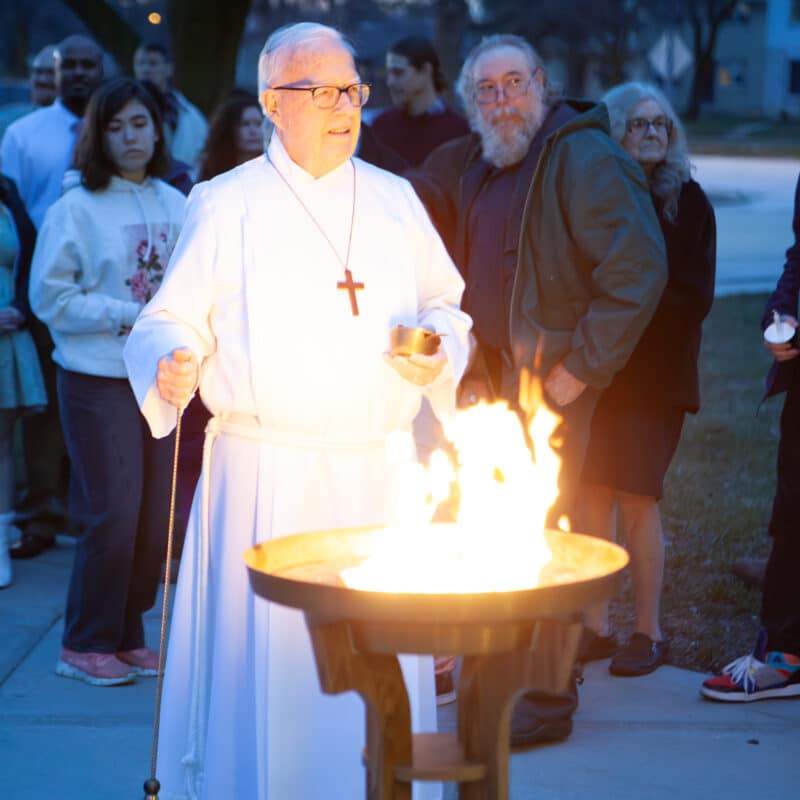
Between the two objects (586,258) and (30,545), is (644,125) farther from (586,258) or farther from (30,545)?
(30,545)

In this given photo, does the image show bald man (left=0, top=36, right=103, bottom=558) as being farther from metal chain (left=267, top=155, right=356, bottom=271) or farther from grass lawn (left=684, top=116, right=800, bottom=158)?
grass lawn (left=684, top=116, right=800, bottom=158)

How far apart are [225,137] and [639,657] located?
120 inches

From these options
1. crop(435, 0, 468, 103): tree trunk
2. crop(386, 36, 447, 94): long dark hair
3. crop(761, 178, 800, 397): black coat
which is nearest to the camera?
crop(761, 178, 800, 397): black coat

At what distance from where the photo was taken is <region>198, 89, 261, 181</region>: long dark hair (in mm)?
7398

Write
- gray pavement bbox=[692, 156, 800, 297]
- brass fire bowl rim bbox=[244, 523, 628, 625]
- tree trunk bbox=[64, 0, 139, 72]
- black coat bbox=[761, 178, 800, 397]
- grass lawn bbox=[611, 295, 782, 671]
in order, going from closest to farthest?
brass fire bowl rim bbox=[244, 523, 628, 625] < black coat bbox=[761, 178, 800, 397] < grass lawn bbox=[611, 295, 782, 671] < tree trunk bbox=[64, 0, 139, 72] < gray pavement bbox=[692, 156, 800, 297]

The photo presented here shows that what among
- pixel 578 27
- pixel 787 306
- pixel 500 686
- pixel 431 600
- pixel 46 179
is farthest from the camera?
pixel 578 27

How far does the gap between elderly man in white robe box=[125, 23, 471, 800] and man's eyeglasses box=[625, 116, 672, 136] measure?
1.77 m

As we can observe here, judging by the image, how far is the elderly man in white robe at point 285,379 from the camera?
403 cm

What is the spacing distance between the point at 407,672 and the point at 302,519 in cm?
48

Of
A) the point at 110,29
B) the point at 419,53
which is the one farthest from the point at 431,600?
the point at 110,29

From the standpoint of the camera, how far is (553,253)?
17.4ft

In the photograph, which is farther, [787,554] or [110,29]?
[110,29]

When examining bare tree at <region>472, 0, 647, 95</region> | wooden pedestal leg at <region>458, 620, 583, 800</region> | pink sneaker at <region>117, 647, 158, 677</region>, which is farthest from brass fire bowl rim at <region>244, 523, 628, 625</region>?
bare tree at <region>472, 0, 647, 95</region>

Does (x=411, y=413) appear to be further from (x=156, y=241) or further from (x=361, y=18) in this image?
(x=361, y=18)
